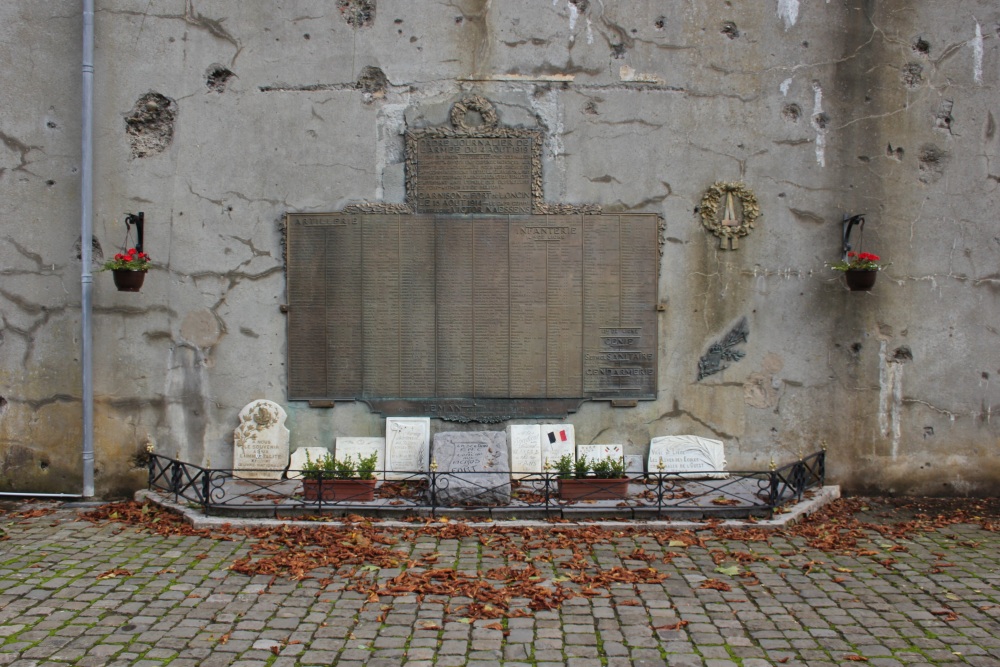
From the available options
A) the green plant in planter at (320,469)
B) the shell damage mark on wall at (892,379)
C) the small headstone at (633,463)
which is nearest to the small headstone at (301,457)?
the green plant in planter at (320,469)

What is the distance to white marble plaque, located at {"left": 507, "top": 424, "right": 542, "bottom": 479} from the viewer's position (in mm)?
8625

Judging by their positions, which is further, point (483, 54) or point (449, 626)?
point (483, 54)

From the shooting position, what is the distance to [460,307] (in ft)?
28.7

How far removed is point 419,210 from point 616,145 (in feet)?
7.28

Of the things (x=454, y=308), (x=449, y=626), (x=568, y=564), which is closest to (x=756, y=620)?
(x=568, y=564)

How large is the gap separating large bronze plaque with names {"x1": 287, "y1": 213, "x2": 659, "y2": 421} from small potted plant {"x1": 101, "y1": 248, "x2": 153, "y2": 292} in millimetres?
1463

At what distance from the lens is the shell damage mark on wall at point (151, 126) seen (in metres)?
8.66

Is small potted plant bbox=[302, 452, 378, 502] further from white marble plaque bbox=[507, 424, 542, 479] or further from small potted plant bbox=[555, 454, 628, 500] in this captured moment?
small potted plant bbox=[555, 454, 628, 500]

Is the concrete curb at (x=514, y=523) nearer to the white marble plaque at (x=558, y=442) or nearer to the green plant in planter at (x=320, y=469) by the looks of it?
the green plant in planter at (x=320, y=469)

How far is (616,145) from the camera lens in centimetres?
877

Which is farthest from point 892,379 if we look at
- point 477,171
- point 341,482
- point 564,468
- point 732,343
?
point 341,482

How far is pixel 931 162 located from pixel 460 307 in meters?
5.28

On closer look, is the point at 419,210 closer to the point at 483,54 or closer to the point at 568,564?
the point at 483,54

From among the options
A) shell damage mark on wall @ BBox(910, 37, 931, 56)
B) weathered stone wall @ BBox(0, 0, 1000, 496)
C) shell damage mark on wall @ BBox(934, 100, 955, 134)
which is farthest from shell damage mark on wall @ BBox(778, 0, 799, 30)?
shell damage mark on wall @ BBox(934, 100, 955, 134)
